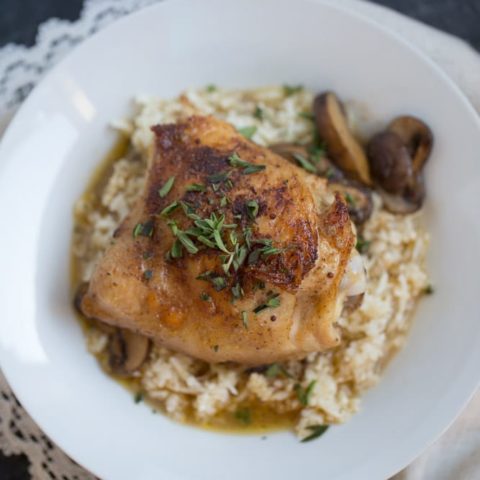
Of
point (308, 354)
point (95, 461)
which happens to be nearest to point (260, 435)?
point (308, 354)

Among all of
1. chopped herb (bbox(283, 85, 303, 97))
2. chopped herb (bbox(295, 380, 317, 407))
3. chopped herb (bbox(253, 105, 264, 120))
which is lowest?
chopped herb (bbox(295, 380, 317, 407))

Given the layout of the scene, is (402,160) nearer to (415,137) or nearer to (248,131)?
(415,137)

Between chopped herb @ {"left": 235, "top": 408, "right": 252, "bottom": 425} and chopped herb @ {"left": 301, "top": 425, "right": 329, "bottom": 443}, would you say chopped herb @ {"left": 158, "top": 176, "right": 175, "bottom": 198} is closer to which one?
chopped herb @ {"left": 235, "top": 408, "right": 252, "bottom": 425}

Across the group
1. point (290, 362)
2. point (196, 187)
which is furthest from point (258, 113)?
point (290, 362)

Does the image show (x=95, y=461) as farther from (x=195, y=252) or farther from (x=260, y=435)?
(x=195, y=252)

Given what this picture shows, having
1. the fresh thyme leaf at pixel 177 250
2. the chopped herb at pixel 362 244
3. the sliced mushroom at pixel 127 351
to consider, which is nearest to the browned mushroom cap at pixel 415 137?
the chopped herb at pixel 362 244

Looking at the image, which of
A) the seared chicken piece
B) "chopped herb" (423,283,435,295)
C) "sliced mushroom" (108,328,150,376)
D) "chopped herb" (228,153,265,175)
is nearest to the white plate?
"chopped herb" (423,283,435,295)
